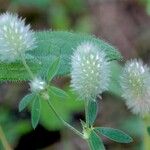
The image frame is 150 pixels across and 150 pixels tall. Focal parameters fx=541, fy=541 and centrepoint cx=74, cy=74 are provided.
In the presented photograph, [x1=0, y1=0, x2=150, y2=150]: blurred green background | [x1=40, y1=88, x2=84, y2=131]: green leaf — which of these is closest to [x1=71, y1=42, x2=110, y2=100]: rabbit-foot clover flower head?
[x1=0, y1=0, x2=150, y2=150]: blurred green background

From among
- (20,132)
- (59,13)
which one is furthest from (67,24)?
(20,132)

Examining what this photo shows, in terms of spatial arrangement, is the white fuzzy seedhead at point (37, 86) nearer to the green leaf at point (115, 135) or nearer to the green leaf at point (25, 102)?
the green leaf at point (25, 102)

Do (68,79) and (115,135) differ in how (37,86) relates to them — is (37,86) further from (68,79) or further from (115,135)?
(68,79)

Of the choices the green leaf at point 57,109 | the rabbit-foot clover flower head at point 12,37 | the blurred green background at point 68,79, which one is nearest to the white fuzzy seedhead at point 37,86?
the rabbit-foot clover flower head at point 12,37

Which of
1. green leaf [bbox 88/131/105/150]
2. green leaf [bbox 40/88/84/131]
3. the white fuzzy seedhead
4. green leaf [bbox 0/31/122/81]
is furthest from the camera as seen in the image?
green leaf [bbox 40/88/84/131]

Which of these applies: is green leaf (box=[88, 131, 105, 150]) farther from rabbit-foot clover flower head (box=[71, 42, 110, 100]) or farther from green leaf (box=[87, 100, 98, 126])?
rabbit-foot clover flower head (box=[71, 42, 110, 100])

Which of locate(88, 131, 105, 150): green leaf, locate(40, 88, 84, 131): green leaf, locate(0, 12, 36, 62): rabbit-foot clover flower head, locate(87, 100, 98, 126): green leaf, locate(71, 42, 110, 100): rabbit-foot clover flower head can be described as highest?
locate(40, 88, 84, 131): green leaf
